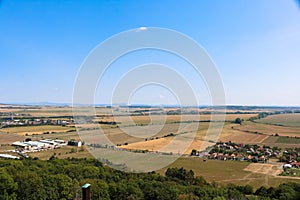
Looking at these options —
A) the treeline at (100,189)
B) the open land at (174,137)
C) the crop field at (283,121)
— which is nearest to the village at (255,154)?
the open land at (174,137)

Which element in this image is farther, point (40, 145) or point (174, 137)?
point (40, 145)

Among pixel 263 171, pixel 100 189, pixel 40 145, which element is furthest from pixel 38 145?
pixel 263 171

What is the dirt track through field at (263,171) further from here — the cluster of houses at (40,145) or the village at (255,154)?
the cluster of houses at (40,145)

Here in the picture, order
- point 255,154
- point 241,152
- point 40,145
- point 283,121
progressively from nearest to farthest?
point 255,154, point 241,152, point 40,145, point 283,121

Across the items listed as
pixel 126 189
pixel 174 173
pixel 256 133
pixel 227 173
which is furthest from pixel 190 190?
pixel 256 133

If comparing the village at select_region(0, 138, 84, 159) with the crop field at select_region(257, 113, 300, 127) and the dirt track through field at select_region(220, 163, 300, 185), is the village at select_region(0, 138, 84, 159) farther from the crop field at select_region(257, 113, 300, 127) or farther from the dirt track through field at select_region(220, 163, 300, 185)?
the crop field at select_region(257, 113, 300, 127)

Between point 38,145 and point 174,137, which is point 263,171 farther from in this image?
point 38,145

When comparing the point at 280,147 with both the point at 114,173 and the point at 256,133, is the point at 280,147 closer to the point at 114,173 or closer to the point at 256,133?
the point at 256,133

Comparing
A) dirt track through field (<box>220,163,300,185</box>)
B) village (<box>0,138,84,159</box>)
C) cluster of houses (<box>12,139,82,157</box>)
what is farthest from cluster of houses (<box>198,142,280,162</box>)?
cluster of houses (<box>12,139,82,157</box>)

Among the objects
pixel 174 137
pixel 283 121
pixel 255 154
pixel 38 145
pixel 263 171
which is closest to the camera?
pixel 174 137
